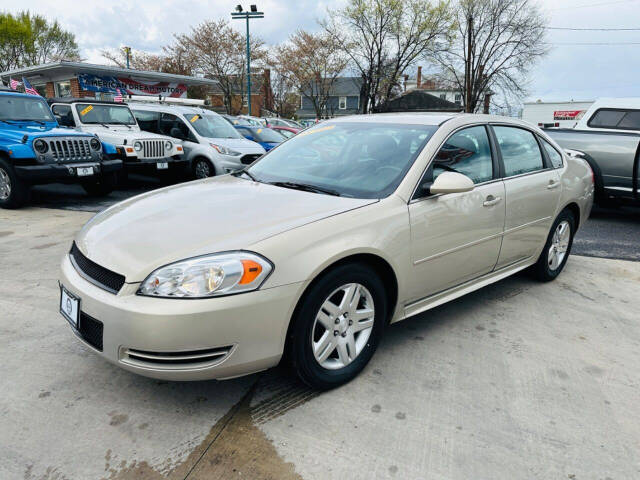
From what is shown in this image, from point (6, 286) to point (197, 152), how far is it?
679 cm

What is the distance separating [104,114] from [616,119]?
10.1 metres

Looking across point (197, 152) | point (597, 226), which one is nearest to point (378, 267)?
point (597, 226)

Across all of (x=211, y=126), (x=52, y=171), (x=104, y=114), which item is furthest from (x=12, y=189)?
(x=211, y=126)

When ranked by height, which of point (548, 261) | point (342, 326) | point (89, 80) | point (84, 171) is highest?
point (89, 80)

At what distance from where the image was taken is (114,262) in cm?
229

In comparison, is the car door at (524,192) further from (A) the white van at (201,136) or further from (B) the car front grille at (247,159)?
(A) the white van at (201,136)

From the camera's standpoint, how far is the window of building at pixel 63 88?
61.3ft

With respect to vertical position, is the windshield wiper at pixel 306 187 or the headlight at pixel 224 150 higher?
the headlight at pixel 224 150

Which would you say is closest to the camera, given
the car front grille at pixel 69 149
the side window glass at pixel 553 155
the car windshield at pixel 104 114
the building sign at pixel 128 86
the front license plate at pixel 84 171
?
the side window glass at pixel 553 155

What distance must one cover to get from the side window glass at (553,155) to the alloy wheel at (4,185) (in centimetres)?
770

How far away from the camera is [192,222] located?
252 cm

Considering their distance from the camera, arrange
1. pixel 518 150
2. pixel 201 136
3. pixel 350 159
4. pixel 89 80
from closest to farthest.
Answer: pixel 350 159, pixel 518 150, pixel 201 136, pixel 89 80

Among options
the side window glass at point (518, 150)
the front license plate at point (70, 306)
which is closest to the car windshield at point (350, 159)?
the side window glass at point (518, 150)

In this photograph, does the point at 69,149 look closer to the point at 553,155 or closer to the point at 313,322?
the point at 313,322
